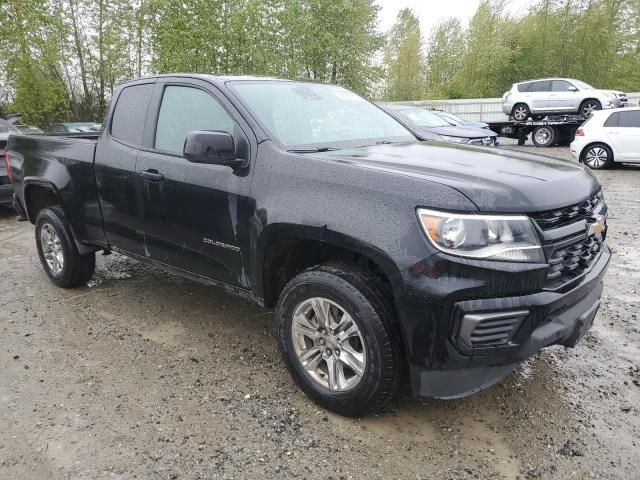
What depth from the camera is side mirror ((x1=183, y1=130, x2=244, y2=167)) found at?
2885 millimetres

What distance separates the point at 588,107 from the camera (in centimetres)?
1839

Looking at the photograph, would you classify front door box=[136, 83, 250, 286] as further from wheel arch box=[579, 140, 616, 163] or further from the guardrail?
the guardrail

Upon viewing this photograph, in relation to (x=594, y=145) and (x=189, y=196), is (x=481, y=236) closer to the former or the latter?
(x=189, y=196)

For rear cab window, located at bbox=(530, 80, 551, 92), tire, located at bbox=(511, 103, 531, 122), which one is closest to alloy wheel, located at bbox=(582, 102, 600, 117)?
rear cab window, located at bbox=(530, 80, 551, 92)

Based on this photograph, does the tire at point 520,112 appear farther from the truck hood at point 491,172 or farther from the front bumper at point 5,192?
the truck hood at point 491,172

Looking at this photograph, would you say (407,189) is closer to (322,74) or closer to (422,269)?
(422,269)

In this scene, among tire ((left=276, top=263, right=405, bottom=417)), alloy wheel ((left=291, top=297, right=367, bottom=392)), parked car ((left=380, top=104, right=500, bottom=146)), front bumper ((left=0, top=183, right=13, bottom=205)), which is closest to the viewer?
tire ((left=276, top=263, right=405, bottom=417))

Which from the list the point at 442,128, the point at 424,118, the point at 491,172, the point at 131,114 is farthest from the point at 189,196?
the point at 424,118

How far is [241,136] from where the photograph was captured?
3057 mm

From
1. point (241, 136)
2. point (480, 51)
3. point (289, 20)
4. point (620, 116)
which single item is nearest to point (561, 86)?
point (620, 116)

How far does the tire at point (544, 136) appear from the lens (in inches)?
704

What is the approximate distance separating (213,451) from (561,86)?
65.2ft

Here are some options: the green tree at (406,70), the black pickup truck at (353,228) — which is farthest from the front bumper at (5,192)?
the green tree at (406,70)

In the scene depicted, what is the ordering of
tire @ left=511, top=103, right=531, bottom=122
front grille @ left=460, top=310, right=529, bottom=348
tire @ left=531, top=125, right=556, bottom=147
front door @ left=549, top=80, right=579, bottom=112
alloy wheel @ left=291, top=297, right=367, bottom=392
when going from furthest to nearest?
tire @ left=511, top=103, right=531, bottom=122 → front door @ left=549, top=80, right=579, bottom=112 → tire @ left=531, top=125, right=556, bottom=147 → alloy wheel @ left=291, top=297, right=367, bottom=392 → front grille @ left=460, top=310, right=529, bottom=348
